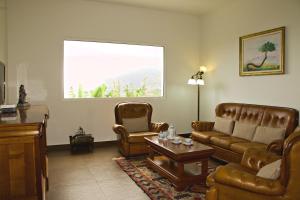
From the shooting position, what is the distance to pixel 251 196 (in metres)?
2.00

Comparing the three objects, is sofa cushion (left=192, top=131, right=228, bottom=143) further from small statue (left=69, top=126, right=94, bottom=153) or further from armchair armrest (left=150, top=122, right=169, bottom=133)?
small statue (left=69, top=126, right=94, bottom=153)

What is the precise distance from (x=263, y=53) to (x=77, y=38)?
3792 millimetres

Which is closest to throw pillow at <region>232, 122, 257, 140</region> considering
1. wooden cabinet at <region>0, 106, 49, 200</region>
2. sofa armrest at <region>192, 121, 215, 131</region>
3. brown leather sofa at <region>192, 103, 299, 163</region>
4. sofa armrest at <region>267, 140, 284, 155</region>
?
brown leather sofa at <region>192, 103, 299, 163</region>

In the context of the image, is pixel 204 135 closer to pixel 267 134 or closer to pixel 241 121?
pixel 241 121

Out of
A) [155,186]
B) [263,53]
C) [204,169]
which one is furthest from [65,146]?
[263,53]

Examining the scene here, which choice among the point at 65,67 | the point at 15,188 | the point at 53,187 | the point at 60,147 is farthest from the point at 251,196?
the point at 65,67

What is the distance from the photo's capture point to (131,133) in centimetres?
481

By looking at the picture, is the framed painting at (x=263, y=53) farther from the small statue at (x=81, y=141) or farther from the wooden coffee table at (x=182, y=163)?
the small statue at (x=81, y=141)

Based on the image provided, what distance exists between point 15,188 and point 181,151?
194 centimetres

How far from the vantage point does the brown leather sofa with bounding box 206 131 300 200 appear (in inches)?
71.5

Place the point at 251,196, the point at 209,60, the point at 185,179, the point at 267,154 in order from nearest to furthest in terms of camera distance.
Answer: the point at 251,196
the point at 267,154
the point at 185,179
the point at 209,60

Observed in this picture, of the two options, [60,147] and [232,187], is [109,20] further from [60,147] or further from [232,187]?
[232,187]

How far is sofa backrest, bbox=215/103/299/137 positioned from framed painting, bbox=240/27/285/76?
2.32ft

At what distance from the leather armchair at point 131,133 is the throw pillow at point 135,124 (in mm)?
69
